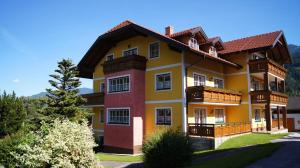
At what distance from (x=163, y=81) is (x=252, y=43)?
11.1 meters

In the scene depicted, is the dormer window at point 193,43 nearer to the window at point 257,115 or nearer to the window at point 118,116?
the window at point 118,116

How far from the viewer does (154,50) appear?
24406 millimetres

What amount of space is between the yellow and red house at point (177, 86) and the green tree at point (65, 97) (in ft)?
8.28

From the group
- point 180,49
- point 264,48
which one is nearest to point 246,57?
point 264,48

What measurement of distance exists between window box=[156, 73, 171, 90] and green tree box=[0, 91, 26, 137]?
16186 millimetres

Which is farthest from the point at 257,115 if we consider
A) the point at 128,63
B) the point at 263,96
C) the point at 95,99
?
the point at 95,99

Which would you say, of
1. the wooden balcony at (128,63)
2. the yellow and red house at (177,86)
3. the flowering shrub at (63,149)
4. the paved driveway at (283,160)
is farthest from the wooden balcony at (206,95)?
the flowering shrub at (63,149)

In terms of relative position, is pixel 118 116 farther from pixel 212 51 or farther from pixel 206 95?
pixel 212 51

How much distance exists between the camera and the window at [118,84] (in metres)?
24.0

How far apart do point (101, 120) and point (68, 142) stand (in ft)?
57.0

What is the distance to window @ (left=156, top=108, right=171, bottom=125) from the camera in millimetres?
22438

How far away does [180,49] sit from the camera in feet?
68.9

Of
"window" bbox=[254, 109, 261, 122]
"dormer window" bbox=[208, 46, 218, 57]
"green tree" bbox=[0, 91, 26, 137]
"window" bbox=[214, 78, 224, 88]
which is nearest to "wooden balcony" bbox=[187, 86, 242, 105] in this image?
"window" bbox=[214, 78, 224, 88]

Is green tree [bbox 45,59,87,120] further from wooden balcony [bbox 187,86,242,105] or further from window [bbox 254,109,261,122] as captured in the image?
window [bbox 254,109,261,122]
